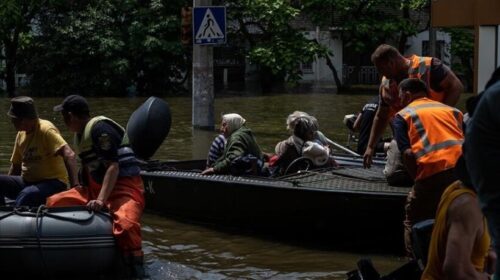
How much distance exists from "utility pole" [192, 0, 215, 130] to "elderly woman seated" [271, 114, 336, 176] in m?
9.60

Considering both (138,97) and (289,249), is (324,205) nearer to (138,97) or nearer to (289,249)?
(289,249)

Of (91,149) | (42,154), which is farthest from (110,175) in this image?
(42,154)

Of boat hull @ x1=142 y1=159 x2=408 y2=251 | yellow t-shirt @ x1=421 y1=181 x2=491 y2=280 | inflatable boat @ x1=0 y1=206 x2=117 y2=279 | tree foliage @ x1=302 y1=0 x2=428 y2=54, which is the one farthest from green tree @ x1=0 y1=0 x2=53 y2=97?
yellow t-shirt @ x1=421 y1=181 x2=491 y2=280

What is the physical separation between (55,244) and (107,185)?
23.7 inches

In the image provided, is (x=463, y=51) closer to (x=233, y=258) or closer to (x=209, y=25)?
(x=209, y=25)

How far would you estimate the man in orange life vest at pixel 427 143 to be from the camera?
6.17 metres

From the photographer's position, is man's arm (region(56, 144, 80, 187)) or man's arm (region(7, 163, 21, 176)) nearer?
man's arm (region(56, 144, 80, 187))

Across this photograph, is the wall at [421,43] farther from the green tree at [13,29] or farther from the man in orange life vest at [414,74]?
the man in orange life vest at [414,74]

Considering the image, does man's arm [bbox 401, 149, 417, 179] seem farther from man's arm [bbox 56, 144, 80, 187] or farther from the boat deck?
man's arm [bbox 56, 144, 80, 187]

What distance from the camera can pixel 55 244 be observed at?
22.8 feet

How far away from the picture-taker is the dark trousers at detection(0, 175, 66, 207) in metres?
7.70

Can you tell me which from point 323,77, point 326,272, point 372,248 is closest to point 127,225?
point 326,272

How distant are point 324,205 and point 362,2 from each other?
31.2 metres

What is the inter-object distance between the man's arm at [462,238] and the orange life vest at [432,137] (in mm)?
2553
